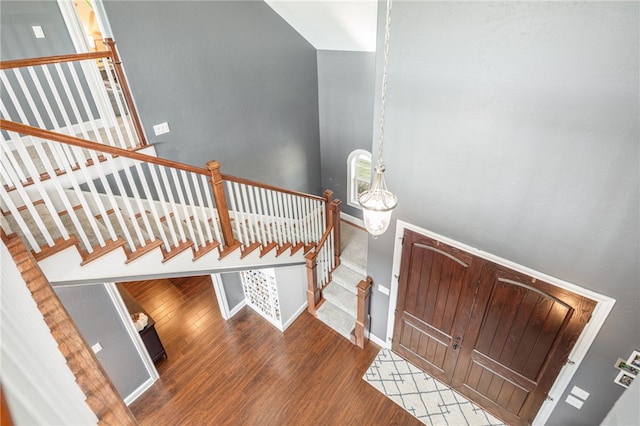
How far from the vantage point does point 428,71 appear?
9.28 feet

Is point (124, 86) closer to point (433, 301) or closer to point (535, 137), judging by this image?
point (535, 137)

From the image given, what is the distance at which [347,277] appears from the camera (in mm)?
5328

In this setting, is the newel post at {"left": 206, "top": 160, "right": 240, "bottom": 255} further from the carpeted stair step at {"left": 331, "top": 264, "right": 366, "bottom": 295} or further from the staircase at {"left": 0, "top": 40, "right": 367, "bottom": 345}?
the carpeted stair step at {"left": 331, "top": 264, "right": 366, "bottom": 295}

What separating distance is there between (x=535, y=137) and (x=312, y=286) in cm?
361

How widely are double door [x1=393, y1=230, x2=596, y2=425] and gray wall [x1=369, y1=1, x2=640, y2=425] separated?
216mm

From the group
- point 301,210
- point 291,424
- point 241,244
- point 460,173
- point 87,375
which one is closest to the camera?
point 87,375

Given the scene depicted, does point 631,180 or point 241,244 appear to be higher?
point 631,180

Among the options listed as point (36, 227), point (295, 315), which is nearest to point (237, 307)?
point (295, 315)

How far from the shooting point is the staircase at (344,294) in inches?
202

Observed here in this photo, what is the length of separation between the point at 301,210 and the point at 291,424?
2.70 meters

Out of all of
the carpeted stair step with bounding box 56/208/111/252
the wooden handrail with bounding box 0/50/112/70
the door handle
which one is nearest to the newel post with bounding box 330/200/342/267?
the door handle

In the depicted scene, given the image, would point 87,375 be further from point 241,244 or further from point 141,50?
point 141,50

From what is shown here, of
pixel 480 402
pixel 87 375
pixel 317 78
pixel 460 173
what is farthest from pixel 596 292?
pixel 317 78

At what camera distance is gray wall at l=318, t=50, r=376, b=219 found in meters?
5.55
